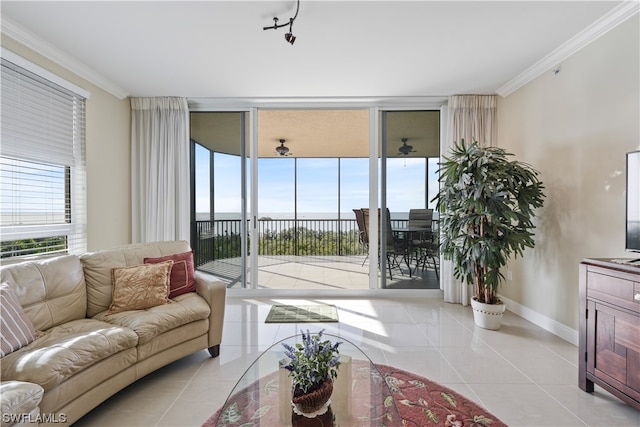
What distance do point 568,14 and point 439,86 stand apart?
1344 millimetres

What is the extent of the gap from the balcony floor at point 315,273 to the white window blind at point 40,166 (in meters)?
1.68

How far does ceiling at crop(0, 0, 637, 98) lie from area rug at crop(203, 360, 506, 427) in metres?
2.46

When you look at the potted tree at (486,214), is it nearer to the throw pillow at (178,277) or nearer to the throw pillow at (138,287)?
the throw pillow at (178,277)

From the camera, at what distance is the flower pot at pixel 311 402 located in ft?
4.17

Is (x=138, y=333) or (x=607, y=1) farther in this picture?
(x=607, y=1)

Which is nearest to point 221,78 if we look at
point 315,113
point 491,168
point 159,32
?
point 159,32

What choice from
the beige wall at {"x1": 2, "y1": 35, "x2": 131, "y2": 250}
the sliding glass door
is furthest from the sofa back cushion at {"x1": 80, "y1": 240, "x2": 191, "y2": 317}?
the sliding glass door

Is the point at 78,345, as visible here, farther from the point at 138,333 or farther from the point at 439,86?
the point at 439,86

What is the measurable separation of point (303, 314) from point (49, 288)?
7.36 ft

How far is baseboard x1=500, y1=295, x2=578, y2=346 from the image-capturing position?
265 cm

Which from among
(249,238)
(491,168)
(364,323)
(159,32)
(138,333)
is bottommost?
(364,323)

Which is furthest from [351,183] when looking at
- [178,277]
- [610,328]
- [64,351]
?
[64,351]

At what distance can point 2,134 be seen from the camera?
226 centimetres

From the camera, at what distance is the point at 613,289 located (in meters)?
1.75
